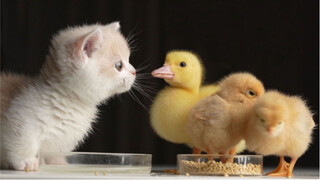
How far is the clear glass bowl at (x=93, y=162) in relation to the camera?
1084 mm

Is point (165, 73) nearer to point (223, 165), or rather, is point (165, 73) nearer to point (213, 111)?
point (213, 111)

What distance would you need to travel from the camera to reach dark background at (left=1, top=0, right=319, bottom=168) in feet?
6.03

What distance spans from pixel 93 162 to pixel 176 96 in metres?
0.31

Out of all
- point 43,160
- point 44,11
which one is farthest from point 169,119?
point 44,11

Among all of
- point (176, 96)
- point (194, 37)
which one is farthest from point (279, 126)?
point (194, 37)

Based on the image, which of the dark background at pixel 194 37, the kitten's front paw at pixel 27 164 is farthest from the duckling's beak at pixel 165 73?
the dark background at pixel 194 37

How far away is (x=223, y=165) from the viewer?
106 centimetres

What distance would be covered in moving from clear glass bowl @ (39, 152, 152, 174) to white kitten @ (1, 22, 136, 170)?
0.08 m

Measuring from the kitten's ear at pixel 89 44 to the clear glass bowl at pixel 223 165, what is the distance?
340 millimetres

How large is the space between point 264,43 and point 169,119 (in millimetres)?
741

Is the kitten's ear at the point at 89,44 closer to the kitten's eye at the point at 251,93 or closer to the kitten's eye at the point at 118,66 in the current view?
the kitten's eye at the point at 118,66

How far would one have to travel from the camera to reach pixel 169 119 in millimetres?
1271

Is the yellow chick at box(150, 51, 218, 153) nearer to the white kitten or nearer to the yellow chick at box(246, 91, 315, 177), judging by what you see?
the white kitten

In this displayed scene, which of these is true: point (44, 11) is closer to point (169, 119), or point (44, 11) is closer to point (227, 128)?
point (169, 119)
